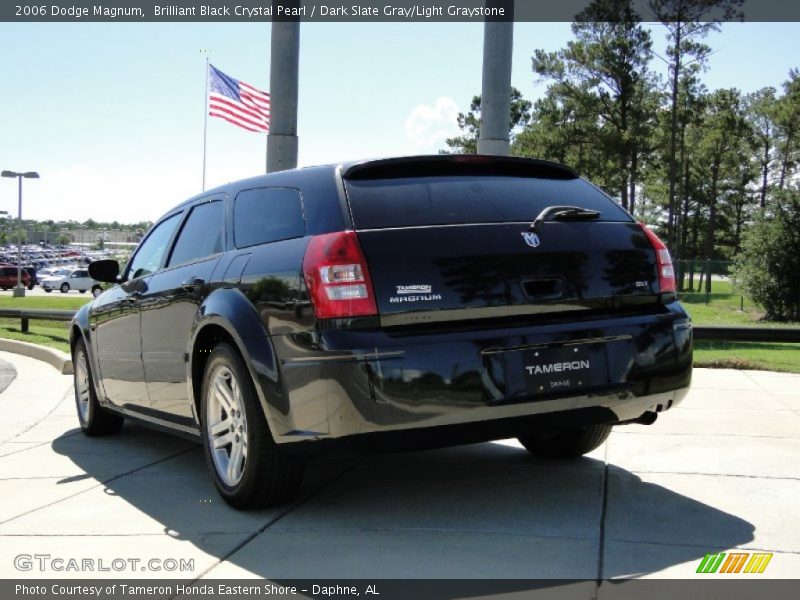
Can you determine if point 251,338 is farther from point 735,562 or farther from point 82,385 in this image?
point 82,385

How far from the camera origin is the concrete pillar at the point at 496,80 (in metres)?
9.51

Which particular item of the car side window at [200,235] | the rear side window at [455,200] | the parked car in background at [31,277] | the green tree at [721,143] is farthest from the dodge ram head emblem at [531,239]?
the parked car in background at [31,277]

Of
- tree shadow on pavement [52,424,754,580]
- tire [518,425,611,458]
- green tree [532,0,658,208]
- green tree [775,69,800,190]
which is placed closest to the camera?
tree shadow on pavement [52,424,754,580]

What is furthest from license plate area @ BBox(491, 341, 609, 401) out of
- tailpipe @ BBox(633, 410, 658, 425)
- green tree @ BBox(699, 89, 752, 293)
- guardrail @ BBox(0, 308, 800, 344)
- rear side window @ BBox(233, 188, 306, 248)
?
green tree @ BBox(699, 89, 752, 293)

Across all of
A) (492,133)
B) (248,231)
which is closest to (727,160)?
(492,133)

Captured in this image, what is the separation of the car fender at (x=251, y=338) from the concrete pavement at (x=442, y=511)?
597 millimetres

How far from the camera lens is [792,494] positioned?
4.88m

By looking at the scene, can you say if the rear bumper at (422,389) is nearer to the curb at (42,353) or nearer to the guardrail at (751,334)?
the guardrail at (751,334)

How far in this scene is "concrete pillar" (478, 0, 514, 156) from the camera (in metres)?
9.51

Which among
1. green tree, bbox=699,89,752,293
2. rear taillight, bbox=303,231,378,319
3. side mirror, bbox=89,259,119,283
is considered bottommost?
side mirror, bbox=89,259,119,283

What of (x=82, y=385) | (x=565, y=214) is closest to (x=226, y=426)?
(x=565, y=214)

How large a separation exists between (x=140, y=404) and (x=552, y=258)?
3105 millimetres

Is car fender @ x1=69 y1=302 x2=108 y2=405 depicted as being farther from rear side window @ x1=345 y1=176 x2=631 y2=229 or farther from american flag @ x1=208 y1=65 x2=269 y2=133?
american flag @ x1=208 y1=65 x2=269 y2=133

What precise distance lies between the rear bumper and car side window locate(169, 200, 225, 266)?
1350 mm
